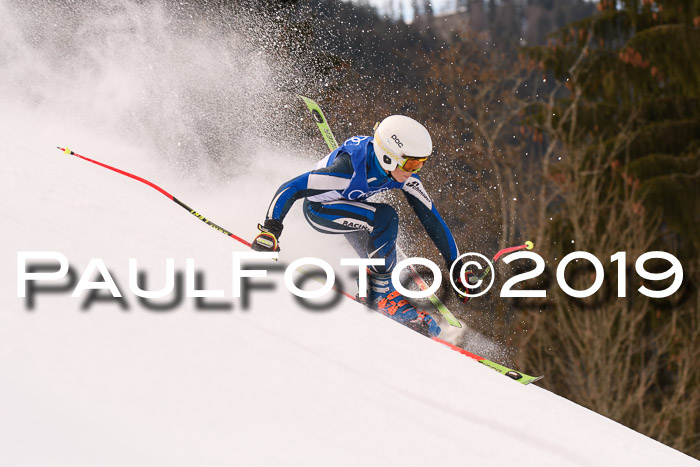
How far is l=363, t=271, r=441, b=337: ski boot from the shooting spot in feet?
14.6

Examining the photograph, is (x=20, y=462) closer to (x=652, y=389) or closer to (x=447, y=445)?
(x=447, y=445)

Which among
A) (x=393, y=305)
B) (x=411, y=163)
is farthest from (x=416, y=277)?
(x=411, y=163)

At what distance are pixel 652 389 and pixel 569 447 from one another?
11.1 meters

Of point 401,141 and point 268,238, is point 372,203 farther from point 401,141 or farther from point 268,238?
point 268,238

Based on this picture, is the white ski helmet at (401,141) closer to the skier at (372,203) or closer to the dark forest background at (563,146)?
the skier at (372,203)

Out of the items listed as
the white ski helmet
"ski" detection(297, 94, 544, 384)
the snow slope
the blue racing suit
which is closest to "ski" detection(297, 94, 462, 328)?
"ski" detection(297, 94, 544, 384)

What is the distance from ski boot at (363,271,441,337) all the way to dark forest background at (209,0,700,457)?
5.65 meters

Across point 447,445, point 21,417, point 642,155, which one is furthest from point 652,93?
point 21,417

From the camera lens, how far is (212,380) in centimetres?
205

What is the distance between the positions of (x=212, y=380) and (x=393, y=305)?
2590 millimetres

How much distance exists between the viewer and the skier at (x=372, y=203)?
3967 mm

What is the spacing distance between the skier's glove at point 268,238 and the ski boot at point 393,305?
83cm

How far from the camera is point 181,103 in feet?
33.7

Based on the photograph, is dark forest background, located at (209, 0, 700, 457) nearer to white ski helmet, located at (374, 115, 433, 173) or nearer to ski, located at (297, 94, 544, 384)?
ski, located at (297, 94, 544, 384)
